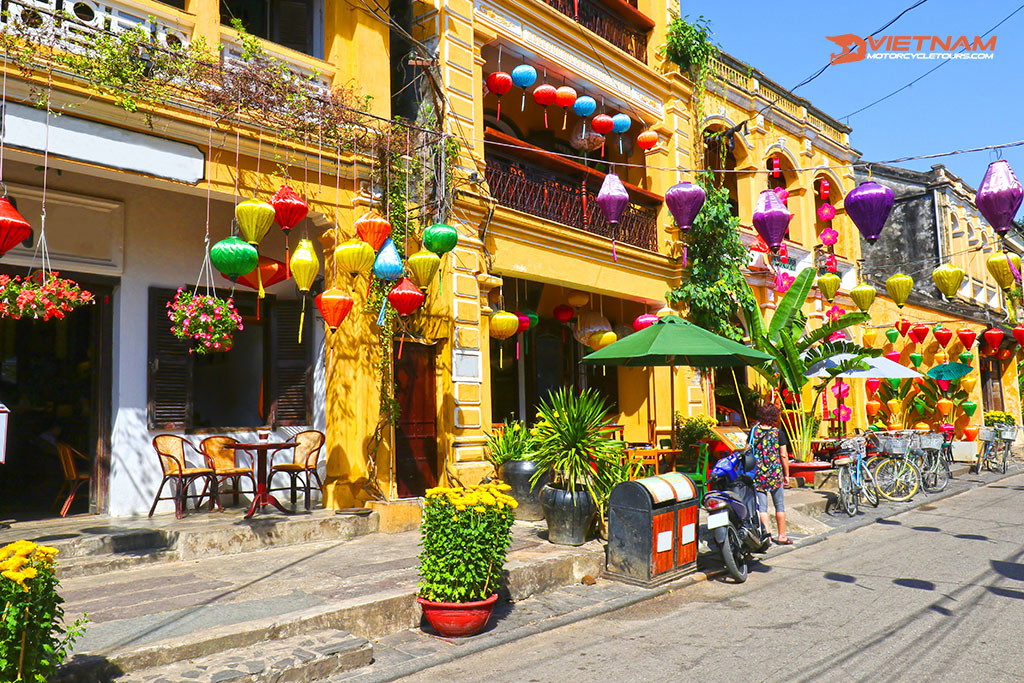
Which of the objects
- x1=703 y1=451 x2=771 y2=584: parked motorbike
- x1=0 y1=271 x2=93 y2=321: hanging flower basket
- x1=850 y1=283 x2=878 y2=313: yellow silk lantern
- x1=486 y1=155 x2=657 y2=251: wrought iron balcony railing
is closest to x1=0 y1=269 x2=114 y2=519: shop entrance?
x1=0 y1=271 x2=93 y2=321: hanging flower basket

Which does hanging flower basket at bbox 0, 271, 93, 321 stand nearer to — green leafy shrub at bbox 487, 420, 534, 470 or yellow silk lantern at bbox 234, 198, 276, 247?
yellow silk lantern at bbox 234, 198, 276, 247

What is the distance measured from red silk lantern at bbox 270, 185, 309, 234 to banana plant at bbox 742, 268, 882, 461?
32.2ft

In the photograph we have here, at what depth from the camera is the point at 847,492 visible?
11.5 metres

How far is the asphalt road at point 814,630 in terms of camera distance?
490 centimetres

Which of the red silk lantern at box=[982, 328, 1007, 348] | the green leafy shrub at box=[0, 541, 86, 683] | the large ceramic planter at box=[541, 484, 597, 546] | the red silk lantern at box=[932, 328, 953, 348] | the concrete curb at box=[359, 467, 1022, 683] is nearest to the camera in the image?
the green leafy shrub at box=[0, 541, 86, 683]

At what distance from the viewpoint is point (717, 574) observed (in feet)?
25.8

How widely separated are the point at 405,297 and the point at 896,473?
31.4ft

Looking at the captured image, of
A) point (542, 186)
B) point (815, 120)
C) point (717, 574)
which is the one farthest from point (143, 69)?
point (815, 120)

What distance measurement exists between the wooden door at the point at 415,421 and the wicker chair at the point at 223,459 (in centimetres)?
192

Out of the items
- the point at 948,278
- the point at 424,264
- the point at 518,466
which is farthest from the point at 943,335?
the point at 424,264

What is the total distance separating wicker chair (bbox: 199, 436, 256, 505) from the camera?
28.7ft

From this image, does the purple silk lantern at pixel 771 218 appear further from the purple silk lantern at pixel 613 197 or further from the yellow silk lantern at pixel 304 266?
the yellow silk lantern at pixel 304 266

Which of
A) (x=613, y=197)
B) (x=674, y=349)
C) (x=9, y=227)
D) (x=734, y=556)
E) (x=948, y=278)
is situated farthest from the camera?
(x=948, y=278)

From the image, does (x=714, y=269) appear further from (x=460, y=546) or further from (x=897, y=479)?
(x=460, y=546)
